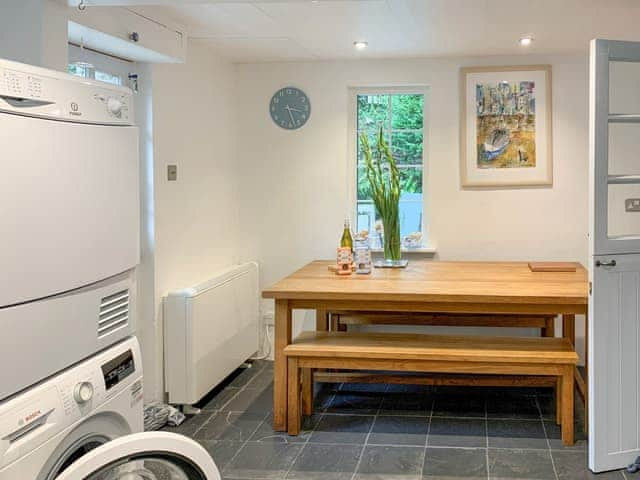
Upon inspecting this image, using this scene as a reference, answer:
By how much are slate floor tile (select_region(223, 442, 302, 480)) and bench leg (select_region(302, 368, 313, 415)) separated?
43cm

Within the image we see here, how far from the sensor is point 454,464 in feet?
10.6

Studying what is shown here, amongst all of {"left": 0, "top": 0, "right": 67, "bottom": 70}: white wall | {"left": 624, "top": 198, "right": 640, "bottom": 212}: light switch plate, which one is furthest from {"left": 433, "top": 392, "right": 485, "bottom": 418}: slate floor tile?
{"left": 0, "top": 0, "right": 67, "bottom": 70}: white wall

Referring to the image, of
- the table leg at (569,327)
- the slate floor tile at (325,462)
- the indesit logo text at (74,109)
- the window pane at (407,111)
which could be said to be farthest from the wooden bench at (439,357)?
the indesit logo text at (74,109)

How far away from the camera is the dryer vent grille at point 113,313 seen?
2045mm

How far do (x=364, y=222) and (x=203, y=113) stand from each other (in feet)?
4.62

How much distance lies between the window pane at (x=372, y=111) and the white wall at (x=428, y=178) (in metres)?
0.13

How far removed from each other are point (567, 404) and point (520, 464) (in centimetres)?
41

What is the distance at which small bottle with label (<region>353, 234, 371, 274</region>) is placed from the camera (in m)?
4.19

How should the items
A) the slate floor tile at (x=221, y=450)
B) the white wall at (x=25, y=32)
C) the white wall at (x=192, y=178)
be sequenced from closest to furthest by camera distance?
the white wall at (x=25, y=32)
the slate floor tile at (x=221, y=450)
the white wall at (x=192, y=178)

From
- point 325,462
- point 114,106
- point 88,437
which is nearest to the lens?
point 88,437

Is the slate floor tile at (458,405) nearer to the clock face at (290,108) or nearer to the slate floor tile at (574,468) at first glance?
the slate floor tile at (574,468)

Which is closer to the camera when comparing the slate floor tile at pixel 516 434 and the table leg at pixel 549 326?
the slate floor tile at pixel 516 434

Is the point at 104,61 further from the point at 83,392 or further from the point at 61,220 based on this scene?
the point at 83,392

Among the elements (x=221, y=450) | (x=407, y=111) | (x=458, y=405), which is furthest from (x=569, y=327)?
(x=221, y=450)
